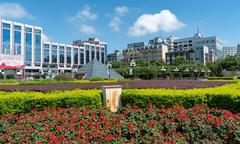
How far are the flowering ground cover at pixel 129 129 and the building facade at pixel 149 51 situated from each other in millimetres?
116277

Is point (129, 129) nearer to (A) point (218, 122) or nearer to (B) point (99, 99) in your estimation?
(A) point (218, 122)

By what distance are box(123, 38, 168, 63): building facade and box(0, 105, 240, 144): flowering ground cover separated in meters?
116

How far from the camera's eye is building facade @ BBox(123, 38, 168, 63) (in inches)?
4978

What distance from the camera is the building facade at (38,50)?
263 ft

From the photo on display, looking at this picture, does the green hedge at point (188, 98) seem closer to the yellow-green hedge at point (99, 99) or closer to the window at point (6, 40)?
the yellow-green hedge at point (99, 99)

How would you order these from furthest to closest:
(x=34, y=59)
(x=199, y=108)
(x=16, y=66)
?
(x=34, y=59), (x=16, y=66), (x=199, y=108)

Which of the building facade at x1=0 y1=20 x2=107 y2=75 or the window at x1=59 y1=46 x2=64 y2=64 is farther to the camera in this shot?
the window at x1=59 y1=46 x2=64 y2=64

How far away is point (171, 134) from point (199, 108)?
2.08 metres

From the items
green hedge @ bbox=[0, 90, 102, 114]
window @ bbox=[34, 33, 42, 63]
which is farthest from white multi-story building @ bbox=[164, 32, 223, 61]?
green hedge @ bbox=[0, 90, 102, 114]

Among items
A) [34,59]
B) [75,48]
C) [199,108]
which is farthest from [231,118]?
[75,48]

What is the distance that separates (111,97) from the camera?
930 centimetres

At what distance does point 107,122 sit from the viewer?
6.34 metres

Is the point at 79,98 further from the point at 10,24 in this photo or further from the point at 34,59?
the point at 34,59

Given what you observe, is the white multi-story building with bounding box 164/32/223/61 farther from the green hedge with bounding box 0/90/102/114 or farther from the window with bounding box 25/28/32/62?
the green hedge with bounding box 0/90/102/114
